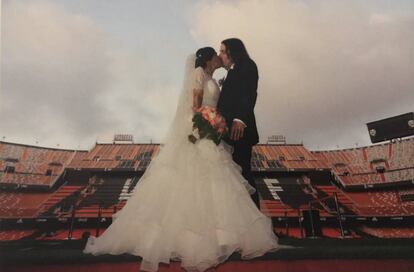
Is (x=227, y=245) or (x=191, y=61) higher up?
(x=191, y=61)

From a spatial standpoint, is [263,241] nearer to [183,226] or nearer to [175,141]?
[183,226]

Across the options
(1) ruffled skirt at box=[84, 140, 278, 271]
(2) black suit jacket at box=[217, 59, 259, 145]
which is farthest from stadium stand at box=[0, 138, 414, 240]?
(2) black suit jacket at box=[217, 59, 259, 145]

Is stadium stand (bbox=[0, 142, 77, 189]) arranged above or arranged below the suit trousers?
above

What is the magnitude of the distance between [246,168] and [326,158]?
1778 cm

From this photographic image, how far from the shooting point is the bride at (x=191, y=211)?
1842 mm

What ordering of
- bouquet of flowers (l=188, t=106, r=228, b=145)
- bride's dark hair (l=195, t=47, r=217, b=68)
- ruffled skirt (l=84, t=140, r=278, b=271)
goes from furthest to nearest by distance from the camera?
bride's dark hair (l=195, t=47, r=217, b=68) < bouquet of flowers (l=188, t=106, r=228, b=145) < ruffled skirt (l=84, t=140, r=278, b=271)

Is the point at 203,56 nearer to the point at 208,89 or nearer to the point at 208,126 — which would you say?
the point at 208,89

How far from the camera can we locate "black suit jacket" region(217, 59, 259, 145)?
252 centimetres

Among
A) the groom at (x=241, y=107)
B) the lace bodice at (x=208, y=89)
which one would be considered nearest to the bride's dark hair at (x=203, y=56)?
the lace bodice at (x=208, y=89)

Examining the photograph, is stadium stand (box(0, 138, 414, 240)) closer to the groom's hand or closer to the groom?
the groom

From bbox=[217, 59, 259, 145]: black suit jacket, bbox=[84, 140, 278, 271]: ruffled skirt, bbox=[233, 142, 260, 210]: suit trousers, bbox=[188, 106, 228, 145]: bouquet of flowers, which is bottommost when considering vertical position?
bbox=[84, 140, 278, 271]: ruffled skirt

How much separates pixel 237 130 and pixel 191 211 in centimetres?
84

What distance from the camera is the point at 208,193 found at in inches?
81.7

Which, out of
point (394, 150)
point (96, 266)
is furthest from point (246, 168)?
point (394, 150)
